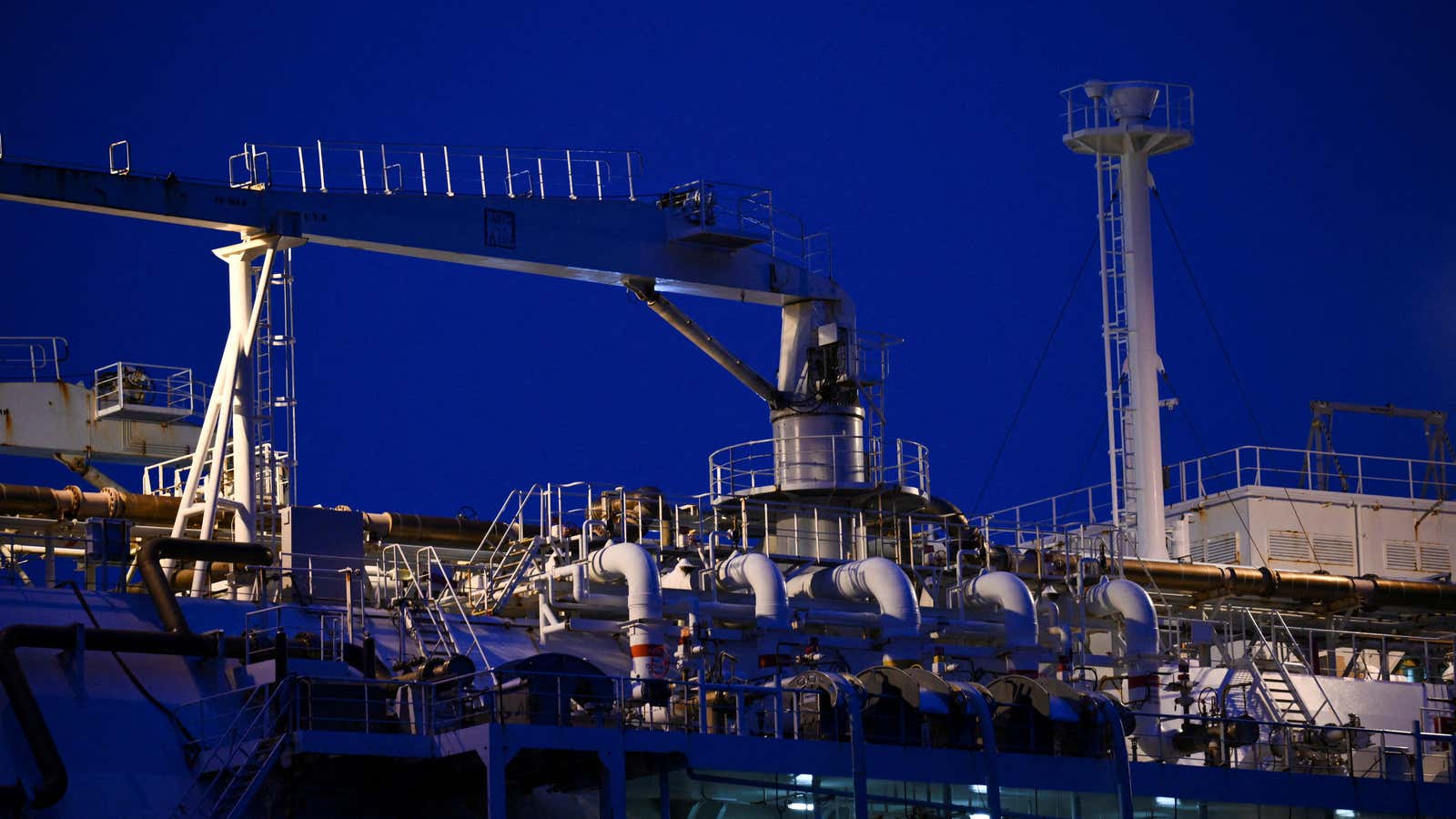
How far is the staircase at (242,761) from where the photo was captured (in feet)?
107

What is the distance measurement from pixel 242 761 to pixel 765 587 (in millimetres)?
11356

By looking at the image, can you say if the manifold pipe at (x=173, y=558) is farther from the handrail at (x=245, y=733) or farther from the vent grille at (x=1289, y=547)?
the vent grille at (x=1289, y=547)

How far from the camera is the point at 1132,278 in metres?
58.0

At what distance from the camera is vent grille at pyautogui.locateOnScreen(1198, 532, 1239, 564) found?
186ft

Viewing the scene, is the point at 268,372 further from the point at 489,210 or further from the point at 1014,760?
the point at 1014,760

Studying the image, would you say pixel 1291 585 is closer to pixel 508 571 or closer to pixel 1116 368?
pixel 1116 368

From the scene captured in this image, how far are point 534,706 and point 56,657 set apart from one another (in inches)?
286

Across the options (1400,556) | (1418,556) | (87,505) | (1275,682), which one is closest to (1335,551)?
(1400,556)

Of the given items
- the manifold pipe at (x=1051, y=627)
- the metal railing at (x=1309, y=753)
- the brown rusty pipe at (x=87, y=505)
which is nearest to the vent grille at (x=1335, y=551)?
the metal railing at (x=1309, y=753)

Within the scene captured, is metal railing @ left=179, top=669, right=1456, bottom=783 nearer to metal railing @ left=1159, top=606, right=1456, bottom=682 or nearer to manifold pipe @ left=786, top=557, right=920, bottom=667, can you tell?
manifold pipe @ left=786, top=557, right=920, bottom=667

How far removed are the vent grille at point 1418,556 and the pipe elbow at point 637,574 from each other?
25.4 meters

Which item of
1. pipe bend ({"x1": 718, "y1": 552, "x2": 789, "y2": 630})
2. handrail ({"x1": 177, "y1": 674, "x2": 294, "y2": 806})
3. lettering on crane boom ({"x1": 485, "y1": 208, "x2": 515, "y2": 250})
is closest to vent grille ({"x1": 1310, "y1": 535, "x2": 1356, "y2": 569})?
pipe bend ({"x1": 718, "y1": 552, "x2": 789, "y2": 630})

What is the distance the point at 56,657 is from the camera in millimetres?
33938

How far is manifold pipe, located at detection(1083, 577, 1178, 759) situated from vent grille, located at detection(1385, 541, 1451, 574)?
13.8 meters
